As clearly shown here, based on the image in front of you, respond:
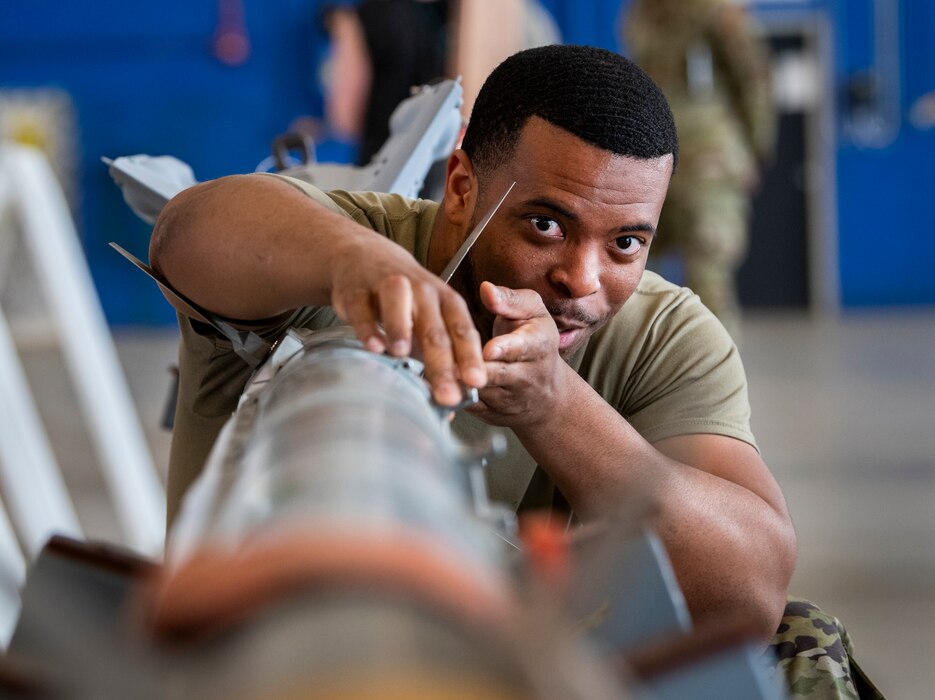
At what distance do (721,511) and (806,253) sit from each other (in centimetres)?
791

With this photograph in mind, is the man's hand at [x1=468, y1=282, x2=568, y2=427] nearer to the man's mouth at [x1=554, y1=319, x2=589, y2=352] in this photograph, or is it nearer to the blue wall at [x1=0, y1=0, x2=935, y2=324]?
the man's mouth at [x1=554, y1=319, x2=589, y2=352]

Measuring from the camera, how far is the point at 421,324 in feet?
2.69

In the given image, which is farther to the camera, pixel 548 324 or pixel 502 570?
pixel 548 324

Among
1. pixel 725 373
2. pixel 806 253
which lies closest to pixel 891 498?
pixel 725 373

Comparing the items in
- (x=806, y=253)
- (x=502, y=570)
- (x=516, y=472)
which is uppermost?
(x=502, y=570)

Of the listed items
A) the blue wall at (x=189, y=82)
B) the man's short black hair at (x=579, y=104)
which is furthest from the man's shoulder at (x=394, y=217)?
the blue wall at (x=189, y=82)

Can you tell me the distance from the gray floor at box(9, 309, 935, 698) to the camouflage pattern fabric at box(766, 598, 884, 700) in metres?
1.32

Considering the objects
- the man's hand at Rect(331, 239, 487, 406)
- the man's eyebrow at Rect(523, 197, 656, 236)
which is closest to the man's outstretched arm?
the man's hand at Rect(331, 239, 487, 406)

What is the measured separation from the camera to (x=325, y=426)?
1.96 ft

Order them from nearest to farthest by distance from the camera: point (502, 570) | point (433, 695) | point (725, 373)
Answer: point (433, 695) → point (502, 570) → point (725, 373)

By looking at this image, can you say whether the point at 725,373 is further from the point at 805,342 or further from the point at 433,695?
the point at 805,342

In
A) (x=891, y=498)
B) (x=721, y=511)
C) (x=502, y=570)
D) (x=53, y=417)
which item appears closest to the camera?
(x=502, y=570)

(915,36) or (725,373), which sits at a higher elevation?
(725,373)

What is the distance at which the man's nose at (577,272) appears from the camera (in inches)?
47.7
